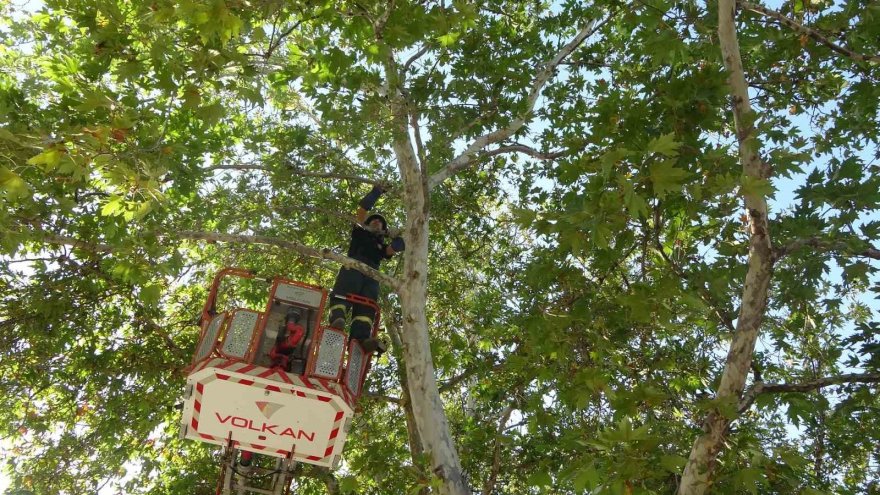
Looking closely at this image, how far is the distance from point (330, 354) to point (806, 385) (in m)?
3.88

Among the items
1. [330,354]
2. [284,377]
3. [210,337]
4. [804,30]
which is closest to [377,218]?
[330,354]

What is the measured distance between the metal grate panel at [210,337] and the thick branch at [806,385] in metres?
4.38

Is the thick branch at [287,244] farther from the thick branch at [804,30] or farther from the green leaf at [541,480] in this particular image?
the thick branch at [804,30]

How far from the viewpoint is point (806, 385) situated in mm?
4355

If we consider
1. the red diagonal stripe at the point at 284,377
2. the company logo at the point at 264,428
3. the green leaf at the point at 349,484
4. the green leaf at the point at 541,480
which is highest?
the red diagonal stripe at the point at 284,377

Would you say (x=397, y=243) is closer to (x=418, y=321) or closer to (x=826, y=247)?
(x=418, y=321)

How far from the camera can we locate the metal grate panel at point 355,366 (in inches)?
266

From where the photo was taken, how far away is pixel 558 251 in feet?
14.8

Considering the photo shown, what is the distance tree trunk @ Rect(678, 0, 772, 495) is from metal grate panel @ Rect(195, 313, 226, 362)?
4.12 m

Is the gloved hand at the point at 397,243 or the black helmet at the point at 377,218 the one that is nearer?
the gloved hand at the point at 397,243

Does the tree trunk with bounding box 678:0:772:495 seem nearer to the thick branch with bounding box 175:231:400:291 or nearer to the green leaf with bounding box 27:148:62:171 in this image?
the thick branch with bounding box 175:231:400:291

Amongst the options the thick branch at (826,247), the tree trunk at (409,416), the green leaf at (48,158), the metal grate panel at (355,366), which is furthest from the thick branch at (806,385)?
the green leaf at (48,158)

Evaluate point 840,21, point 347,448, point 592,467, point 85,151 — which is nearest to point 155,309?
point 347,448

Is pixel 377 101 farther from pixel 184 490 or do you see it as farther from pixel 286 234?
pixel 184 490
